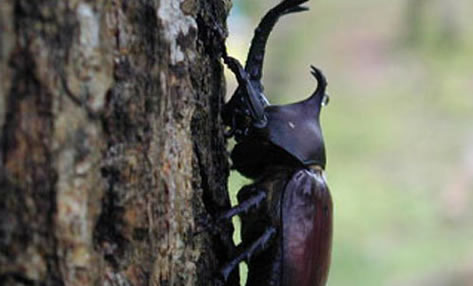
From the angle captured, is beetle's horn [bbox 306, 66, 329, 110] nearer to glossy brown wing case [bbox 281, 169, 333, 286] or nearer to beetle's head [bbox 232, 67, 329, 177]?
beetle's head [bbox 232, 67, 329, 177]

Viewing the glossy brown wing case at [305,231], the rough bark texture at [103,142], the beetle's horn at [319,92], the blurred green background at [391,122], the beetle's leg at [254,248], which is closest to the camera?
the rough bark texture at [103,142]

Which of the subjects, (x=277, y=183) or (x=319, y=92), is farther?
(x=319, y=92)

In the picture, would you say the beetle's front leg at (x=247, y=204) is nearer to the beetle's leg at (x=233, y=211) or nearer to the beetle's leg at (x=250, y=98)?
the beetle's leg at (x=233, y=211)

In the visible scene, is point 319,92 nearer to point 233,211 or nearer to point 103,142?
point 233,211

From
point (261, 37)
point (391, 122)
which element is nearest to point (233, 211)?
point (261, 37)

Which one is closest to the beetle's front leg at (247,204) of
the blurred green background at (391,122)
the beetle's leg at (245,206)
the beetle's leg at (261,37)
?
the beetle's leg at (245,206)

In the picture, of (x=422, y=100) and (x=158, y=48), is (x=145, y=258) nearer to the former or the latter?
(x=158, y=48)
